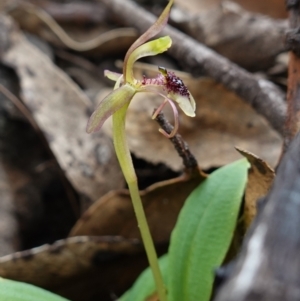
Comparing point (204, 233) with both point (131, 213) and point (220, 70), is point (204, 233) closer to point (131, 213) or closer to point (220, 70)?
point (131, 213)

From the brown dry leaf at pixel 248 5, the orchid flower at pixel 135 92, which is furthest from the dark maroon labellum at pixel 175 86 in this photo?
the brown dry leaf at pixel 248 5

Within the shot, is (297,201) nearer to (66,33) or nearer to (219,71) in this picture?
(219,71)

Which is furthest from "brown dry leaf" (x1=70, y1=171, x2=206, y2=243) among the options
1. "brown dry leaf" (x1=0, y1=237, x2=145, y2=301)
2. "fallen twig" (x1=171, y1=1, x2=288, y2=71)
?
"fallen twig" (x1=171, y1=1, x2=288, y2=71)

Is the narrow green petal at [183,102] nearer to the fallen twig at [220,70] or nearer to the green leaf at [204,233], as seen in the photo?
the green leaf at [204,233]

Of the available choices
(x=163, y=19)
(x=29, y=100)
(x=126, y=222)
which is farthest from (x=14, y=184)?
(x=163, y=19)

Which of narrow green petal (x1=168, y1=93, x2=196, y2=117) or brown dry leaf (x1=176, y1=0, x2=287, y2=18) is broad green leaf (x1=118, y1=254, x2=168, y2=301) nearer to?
narrow green petal (x1=168, y1=93, x2=196, y2=117)

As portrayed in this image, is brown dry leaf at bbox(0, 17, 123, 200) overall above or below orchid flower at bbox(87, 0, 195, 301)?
below

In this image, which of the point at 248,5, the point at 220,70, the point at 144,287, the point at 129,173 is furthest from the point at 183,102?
the point at 248,5
